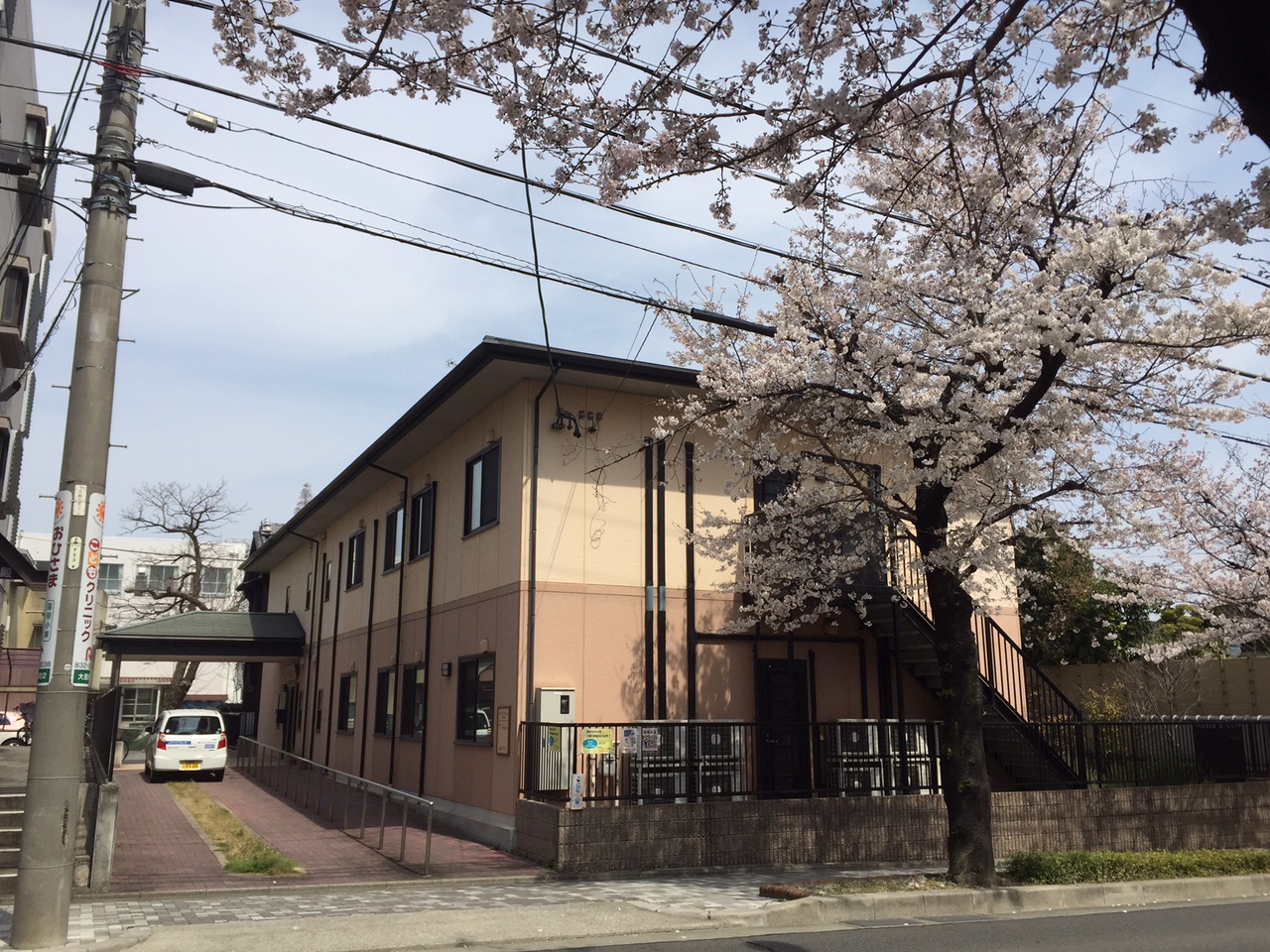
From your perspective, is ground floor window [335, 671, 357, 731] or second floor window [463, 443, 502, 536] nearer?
second floor window [463, 443, 502, 536]

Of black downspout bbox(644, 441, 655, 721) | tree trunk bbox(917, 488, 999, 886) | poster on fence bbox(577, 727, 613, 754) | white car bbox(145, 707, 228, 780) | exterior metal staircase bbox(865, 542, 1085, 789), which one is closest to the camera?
tree trunk bbox(917, 488, 999, 886)

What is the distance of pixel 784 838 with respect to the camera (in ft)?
42.7

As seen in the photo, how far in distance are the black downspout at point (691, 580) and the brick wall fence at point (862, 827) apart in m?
2.28

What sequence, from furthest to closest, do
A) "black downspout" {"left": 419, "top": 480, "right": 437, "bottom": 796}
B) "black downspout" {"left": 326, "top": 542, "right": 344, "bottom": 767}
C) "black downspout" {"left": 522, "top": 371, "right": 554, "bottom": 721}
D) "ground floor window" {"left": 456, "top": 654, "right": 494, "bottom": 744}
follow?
"black downspout" {"left": 326, "top": 542, "right": 344, "bottom": 767} < "black downspout" {"left": 419, "top": 480, "right": 437, "bottom": 796} < "ground floor window" {"left": 456, "top": 654, "right": 494, "bottom": 744} < "black downspout" {"left": 522, "top": 371, "right": 554, "bottom": 721}

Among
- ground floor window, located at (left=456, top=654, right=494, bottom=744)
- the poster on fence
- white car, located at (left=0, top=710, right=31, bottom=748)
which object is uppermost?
ground floor window, located at (left=456, top=654, right=494, bottom=744)

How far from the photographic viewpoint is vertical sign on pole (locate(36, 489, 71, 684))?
8.12 m

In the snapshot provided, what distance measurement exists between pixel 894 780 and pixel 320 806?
32.9 feet

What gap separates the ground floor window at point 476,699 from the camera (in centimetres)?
1520

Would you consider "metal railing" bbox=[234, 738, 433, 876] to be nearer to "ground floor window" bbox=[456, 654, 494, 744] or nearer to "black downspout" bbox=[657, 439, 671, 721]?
"ground floor window" bbox=[456, 654, 494, 744]

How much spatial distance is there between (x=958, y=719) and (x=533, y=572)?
596cm

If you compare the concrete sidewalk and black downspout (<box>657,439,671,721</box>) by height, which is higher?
black downspout (<box>657,439,671,721</box>)

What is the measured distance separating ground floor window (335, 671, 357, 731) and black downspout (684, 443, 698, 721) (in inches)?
434

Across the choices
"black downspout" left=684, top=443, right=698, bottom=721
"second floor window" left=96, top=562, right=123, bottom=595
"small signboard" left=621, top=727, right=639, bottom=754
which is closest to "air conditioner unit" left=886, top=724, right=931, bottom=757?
"black downspout" left=684, top=443, right=698, bottom=721

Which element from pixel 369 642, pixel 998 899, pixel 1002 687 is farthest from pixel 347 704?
pixel 998 899
